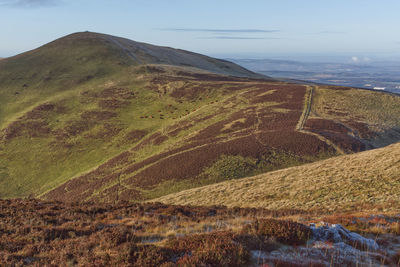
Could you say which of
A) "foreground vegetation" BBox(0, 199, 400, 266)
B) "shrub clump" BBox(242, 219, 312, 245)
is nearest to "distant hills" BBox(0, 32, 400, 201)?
"foreground vegetation" BBox(0, 199, 400, 266)

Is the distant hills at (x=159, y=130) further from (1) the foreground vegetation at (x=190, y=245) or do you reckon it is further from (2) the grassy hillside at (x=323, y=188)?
(1) the foreground vegetation at (x=190, y=245)

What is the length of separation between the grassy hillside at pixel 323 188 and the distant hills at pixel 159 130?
5870 mm

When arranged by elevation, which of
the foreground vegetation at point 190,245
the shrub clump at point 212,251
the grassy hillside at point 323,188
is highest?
the shrub clump at point 212,251

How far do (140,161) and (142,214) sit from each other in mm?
28116

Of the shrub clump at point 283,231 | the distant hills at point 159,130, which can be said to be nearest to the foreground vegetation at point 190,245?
the shrub clump at point 283,231

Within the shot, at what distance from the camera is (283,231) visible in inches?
393

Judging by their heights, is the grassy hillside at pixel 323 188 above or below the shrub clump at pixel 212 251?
below

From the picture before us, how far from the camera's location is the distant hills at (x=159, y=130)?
38281mm

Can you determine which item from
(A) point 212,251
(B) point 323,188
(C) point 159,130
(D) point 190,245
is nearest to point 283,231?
(A) point 212,251

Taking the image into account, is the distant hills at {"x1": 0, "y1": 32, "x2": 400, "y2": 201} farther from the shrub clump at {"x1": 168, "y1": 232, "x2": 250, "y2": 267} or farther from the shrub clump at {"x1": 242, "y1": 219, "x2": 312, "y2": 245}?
the shrub clump at {"x1": 168, "y1": 232, "x2": 250, "y2": 267}

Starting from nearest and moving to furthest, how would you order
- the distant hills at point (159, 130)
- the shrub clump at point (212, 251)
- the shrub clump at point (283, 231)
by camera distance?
1. the shrub clump at point (212, 251)
2. the shrub clump at point (283, 231)
3. the distant hills at point (159, 130)

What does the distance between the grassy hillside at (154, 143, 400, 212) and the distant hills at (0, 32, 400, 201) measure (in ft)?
19.3

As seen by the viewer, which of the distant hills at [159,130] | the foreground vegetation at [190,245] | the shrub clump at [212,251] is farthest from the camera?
the distant hills at [159,130]

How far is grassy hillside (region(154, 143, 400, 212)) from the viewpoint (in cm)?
2033
